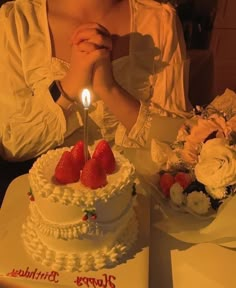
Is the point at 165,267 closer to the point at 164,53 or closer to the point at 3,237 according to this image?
the point at 3,237

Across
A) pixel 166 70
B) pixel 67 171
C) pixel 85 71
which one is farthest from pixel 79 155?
pixel 166 70

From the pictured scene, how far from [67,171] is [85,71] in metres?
0.41

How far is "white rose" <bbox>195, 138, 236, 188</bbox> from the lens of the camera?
74cm

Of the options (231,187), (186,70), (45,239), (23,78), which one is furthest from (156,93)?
(45,239)

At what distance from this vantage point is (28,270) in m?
0.74

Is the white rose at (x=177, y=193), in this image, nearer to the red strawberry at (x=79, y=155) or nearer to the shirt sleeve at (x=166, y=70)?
the red strawberry at (x=79, y=155)

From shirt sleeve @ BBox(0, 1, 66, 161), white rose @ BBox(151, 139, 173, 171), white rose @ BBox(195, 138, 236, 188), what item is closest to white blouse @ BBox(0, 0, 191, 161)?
shirt sleeve @ BBox(0, 1, 66, 161)

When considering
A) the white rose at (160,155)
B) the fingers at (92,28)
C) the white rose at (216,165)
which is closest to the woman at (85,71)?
the fingers at (92,28)

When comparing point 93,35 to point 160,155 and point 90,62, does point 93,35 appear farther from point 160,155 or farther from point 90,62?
point 160,155

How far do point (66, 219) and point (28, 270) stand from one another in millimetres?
116

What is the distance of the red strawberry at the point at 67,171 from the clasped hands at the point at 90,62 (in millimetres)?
385

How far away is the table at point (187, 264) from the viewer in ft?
2.50

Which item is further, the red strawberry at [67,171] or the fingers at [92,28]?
the fingers at [92,28]

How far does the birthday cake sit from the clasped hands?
316 millimetres
